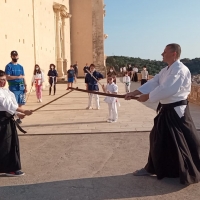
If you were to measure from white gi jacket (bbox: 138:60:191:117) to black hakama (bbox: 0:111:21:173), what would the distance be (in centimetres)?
193

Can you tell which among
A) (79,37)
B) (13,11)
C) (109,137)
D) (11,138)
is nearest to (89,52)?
(79,37)

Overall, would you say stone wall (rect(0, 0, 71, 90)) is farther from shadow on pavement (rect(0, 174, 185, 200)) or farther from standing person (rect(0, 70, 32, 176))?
shadow on pavement (rect(0, 174, 185, 200))

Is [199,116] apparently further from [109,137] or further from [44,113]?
[44,113]

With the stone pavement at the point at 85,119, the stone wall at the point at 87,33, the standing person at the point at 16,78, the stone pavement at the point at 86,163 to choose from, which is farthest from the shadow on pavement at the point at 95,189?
the stone wall at the point at 87,33

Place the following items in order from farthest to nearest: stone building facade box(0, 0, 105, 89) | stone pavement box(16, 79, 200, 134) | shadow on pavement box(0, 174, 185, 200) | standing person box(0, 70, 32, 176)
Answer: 1. stone building facade box(0, 0, 105, 89)
2. stone pavement box(16, 79, 200, 134)
3. standing person box(0, 70, 32, 176)
4. shadow on pavement box(0, 174, 185, 200)

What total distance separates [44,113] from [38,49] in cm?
828

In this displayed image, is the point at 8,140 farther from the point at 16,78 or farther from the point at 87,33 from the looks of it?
the point at 87,33

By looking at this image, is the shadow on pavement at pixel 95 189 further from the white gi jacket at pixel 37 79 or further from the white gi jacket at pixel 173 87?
the white gi jacket at pixel 37 79

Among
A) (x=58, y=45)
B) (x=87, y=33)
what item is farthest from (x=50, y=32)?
(x=87, y=33)

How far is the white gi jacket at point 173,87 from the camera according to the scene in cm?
405

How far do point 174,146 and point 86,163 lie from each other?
1.54 meters

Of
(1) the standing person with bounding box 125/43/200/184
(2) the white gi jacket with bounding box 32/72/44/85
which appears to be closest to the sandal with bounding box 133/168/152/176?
(1) the standing person with bounding box 125/43/200/184

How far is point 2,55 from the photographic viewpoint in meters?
12.0

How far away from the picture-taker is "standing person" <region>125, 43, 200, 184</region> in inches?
160
